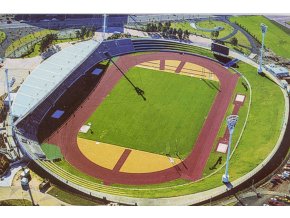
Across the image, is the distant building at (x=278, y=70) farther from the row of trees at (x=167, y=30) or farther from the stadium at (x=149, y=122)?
the row of trees at (x=167, y=30)

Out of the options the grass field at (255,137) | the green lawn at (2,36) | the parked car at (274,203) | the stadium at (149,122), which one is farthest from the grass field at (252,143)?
the green lawn at (2,36)

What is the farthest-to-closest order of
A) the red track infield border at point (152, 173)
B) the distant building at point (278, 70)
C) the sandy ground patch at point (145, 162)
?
the distant building at point (278, 70)
the sandy ground patch at point (145, 162)
the red track infield border at point (152, 173)

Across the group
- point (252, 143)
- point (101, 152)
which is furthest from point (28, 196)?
point (252, 143)

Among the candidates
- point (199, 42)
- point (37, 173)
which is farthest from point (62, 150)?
point (199, 42)

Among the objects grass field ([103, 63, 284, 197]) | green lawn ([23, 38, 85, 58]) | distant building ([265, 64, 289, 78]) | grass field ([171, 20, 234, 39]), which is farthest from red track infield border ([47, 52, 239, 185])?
green lawn ([23, 38, 85, 58])

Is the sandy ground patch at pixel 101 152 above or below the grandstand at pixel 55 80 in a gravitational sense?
below

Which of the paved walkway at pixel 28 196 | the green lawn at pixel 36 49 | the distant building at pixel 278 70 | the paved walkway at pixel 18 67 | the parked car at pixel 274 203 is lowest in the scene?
the paved walkway at pixel 28 196

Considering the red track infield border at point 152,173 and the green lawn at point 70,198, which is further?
the red track infield border at point 152,173

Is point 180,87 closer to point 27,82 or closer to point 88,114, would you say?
point 88,114
